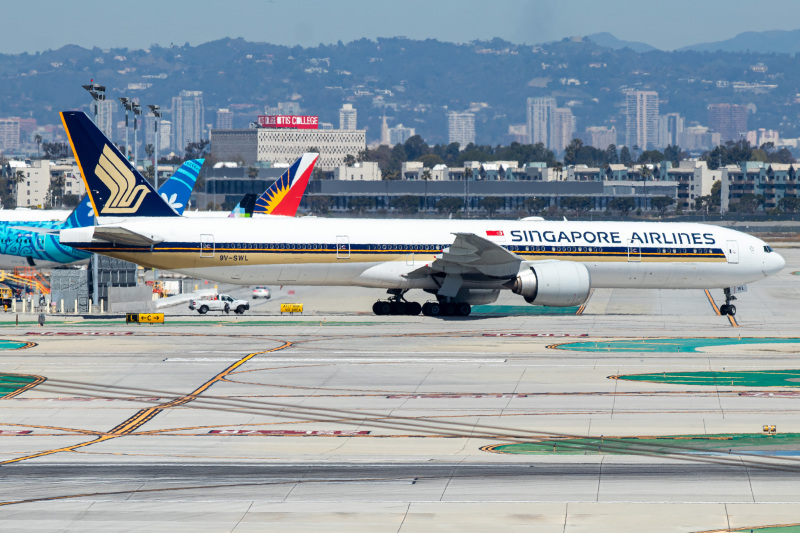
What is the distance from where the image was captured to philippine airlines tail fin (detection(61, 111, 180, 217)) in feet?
153

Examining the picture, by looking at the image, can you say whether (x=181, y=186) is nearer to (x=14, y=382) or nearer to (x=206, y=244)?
(x=206, y=244)

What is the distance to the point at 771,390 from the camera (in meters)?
31.2

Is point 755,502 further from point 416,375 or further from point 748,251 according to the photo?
point 748,251

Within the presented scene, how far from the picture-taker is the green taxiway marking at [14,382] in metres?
31.4

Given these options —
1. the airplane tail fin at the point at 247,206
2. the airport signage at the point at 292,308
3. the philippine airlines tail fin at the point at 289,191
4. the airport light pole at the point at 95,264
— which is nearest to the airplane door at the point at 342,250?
the airport signage at the point at 292,308

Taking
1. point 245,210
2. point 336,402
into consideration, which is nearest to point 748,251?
point 336,402

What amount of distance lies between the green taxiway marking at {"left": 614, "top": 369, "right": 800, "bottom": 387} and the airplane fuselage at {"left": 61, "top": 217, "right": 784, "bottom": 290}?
15.5m

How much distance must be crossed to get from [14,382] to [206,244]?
52.4ft

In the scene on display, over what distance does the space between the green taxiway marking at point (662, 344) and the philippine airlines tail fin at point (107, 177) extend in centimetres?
1953

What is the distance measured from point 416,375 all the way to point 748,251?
24.4 meters

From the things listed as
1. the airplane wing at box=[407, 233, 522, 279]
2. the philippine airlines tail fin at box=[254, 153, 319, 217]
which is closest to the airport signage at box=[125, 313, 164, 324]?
the airplane wing at box=[407, 233, 522, 279]

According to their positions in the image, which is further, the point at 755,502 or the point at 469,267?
the point at 469,267

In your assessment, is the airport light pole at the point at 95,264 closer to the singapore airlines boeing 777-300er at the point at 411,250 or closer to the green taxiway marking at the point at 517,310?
the singapore airlines boeing 777-300er at the point at 411,250

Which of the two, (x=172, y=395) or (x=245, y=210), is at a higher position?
(x=245, y=210)
